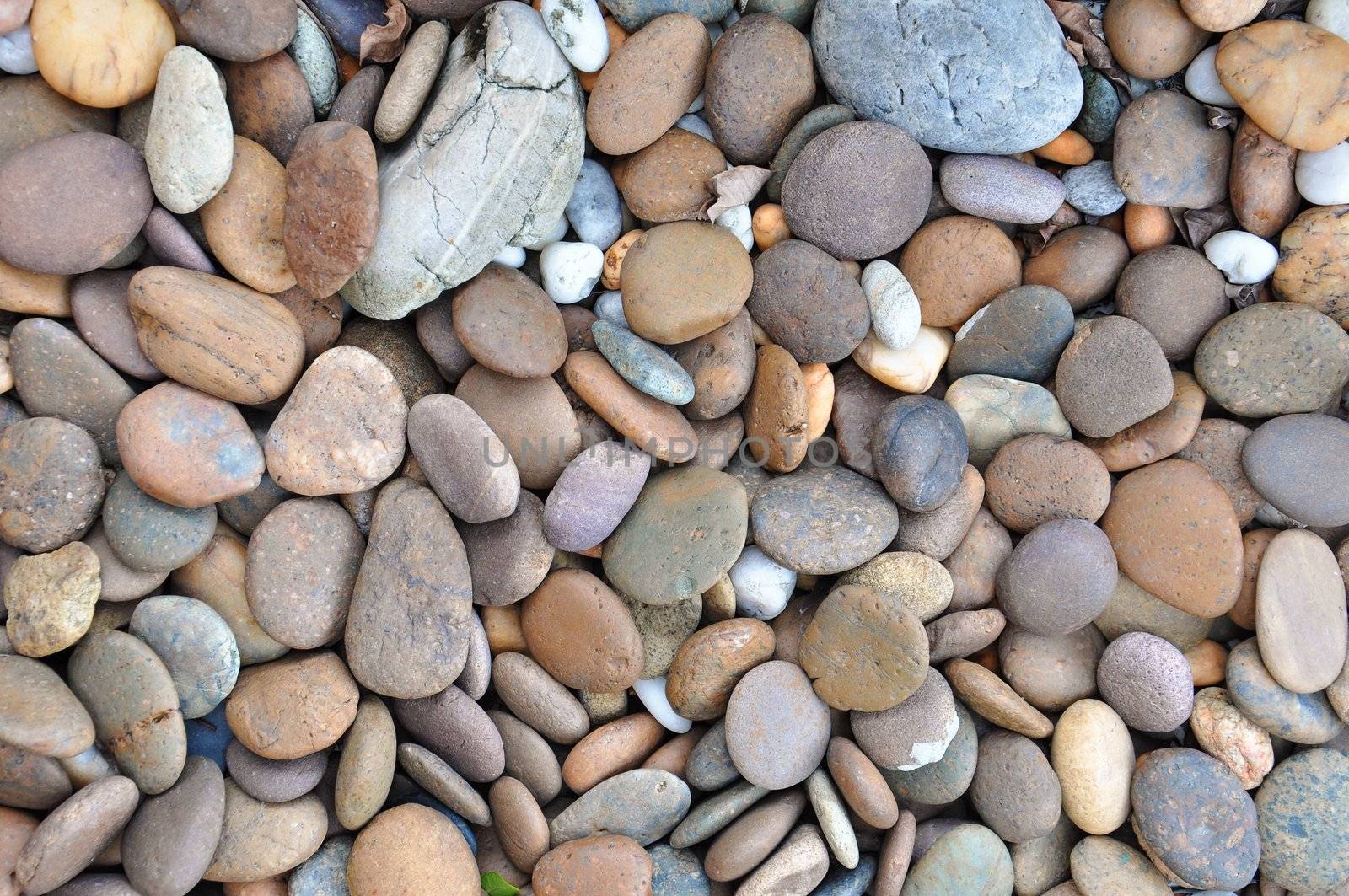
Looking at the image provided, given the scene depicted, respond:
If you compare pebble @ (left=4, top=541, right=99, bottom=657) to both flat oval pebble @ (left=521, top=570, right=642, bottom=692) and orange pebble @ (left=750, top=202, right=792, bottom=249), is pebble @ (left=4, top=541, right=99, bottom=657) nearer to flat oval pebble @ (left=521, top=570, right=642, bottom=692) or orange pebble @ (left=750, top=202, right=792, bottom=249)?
flat oval pebble @ (left=521, top=570, right=642, bottom=692)

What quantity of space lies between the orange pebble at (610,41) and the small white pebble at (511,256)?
0.42m

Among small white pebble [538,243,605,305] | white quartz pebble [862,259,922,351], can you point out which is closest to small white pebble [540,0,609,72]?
small white pebble [538,243,605,305]

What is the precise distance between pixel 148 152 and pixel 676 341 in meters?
1.18

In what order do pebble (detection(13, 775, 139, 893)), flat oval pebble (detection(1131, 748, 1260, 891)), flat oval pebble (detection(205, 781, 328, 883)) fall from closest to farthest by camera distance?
pebble (detection(13, 775, 139, 893))
flat oval pebble (detection(205, 781, 328, 883))
flat oval pebble (detection(1131, 748, 1260, 891))

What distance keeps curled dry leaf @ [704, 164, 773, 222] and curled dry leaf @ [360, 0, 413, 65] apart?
0.77 metres

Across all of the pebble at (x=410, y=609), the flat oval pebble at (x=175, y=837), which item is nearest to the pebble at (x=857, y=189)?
the pebble at (x=410, y=609)

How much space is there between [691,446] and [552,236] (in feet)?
1.99

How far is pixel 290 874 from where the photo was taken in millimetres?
2062

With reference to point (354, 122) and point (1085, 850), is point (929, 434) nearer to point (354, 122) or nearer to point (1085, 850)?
point (1085, 850)

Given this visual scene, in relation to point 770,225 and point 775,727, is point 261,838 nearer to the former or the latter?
point 775,727

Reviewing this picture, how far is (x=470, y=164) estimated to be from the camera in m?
2.03

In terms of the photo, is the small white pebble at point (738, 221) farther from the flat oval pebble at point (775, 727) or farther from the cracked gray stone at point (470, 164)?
the flat oval pebble at point (775, 727)

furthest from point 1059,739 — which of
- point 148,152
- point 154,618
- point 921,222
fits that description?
point 148,152

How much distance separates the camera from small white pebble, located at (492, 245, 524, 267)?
217 cm
